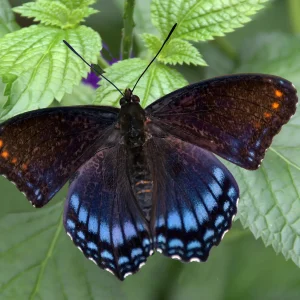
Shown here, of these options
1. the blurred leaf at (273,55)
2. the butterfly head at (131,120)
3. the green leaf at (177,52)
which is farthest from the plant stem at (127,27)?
the blurred leaf at (273,55)

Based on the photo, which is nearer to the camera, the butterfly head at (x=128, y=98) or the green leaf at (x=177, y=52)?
the butterfly head at (x=128, y=98)

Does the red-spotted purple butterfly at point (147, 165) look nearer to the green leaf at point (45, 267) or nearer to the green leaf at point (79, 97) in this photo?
the green leaf at point (45, 267)

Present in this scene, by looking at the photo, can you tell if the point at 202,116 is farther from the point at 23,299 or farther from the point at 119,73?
the point at 23,299

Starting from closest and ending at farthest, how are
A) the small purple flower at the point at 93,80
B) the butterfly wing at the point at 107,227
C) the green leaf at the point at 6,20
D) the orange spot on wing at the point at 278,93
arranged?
the orange spot on wing at the point at 278,93 → the butterfly wing at the point at 107,227 → the green leaf at the point at 6,20 → the small purple flower at the point at 93,80

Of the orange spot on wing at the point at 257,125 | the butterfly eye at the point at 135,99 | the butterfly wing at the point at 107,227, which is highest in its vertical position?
the butterfly eye at the point at 135,99

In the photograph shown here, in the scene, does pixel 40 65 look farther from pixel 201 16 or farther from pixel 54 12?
pixel 201 16

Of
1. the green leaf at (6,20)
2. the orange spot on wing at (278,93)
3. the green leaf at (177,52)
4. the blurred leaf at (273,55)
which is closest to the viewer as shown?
the orange spot on wing at (278,93)

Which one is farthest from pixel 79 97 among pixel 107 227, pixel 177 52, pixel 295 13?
pixel 295 13
